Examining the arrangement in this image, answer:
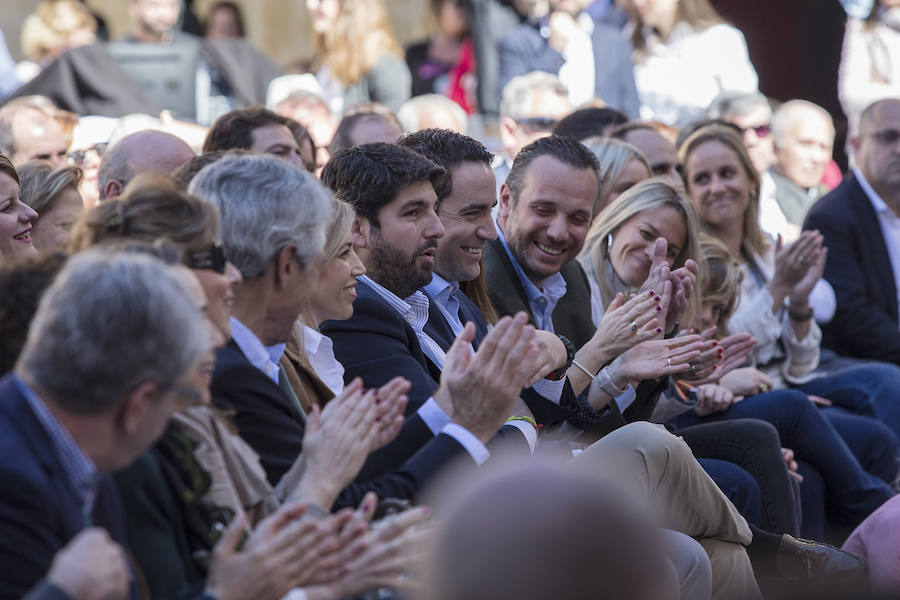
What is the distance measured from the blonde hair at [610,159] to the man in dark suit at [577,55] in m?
2.64

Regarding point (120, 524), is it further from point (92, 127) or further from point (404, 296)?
point (92, 127)

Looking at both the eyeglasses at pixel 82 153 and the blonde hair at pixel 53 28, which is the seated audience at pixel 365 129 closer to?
the eyeglasses at pixel 82 153

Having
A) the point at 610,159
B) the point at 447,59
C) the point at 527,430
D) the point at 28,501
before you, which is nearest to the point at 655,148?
the point at 610,159

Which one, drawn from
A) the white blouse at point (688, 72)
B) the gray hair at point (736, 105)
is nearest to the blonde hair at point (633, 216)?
the gray hair at point (736, 105)

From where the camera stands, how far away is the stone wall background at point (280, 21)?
1078 cm

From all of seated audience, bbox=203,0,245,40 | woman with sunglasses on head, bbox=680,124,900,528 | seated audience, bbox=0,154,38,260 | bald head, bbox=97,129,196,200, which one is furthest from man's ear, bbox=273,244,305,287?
seated audience, bbox=203,0,245,40

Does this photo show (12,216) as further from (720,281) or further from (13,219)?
(720,281)

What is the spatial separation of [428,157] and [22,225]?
125 cm

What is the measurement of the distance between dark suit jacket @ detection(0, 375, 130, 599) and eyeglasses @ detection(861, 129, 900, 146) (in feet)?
18.3

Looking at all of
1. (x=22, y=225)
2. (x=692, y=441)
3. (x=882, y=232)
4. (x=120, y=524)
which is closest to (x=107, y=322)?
(x=120, y=524)

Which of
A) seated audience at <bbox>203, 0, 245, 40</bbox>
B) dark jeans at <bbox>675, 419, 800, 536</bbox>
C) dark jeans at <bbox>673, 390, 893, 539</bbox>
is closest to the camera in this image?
dark jeans at <bbox>675, 419, 800, 536</bbox>

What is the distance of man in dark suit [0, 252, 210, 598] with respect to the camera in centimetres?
202

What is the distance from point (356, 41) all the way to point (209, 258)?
5727mm

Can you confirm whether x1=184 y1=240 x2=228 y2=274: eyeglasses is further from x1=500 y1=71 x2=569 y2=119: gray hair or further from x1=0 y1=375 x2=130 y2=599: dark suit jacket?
x1=500 y1=71 x2=569 y2=119: gray hair
